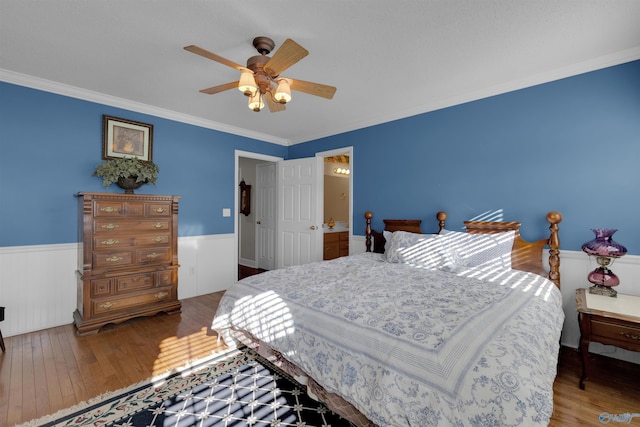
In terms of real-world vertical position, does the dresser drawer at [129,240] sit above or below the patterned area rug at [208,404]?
above

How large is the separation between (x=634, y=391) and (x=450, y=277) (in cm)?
136

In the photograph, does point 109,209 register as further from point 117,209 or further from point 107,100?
point 107,100

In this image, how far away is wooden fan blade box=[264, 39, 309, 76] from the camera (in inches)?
67.9

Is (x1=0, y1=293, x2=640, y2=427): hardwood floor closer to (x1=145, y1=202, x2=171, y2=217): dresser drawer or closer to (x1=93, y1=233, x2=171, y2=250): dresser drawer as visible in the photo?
(x1=93, y1=233, x2=171, y2=250): dresser drawer

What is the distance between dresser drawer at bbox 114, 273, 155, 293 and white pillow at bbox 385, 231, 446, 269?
2.75 meters

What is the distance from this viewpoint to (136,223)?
3.16 meters

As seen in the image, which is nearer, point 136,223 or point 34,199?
point 34,199

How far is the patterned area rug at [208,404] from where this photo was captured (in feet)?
5.52

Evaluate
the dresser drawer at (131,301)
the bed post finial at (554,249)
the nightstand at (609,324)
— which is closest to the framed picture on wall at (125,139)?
the dresser drawer at (131,301)

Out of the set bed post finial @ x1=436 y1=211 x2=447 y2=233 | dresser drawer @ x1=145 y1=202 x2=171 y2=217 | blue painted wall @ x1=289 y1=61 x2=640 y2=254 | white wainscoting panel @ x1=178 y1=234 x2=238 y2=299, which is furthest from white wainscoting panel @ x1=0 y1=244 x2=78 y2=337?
bed post finial @ x1=436 y1=211 x2=447 y2=233

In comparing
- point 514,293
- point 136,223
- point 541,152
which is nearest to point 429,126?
point 541,152

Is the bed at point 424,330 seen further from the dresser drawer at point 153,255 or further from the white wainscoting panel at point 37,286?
the white wainscoting panel at point 37,286

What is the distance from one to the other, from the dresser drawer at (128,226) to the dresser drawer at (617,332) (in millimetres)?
4062

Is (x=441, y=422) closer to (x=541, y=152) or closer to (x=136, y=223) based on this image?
(x=541, y=152)
